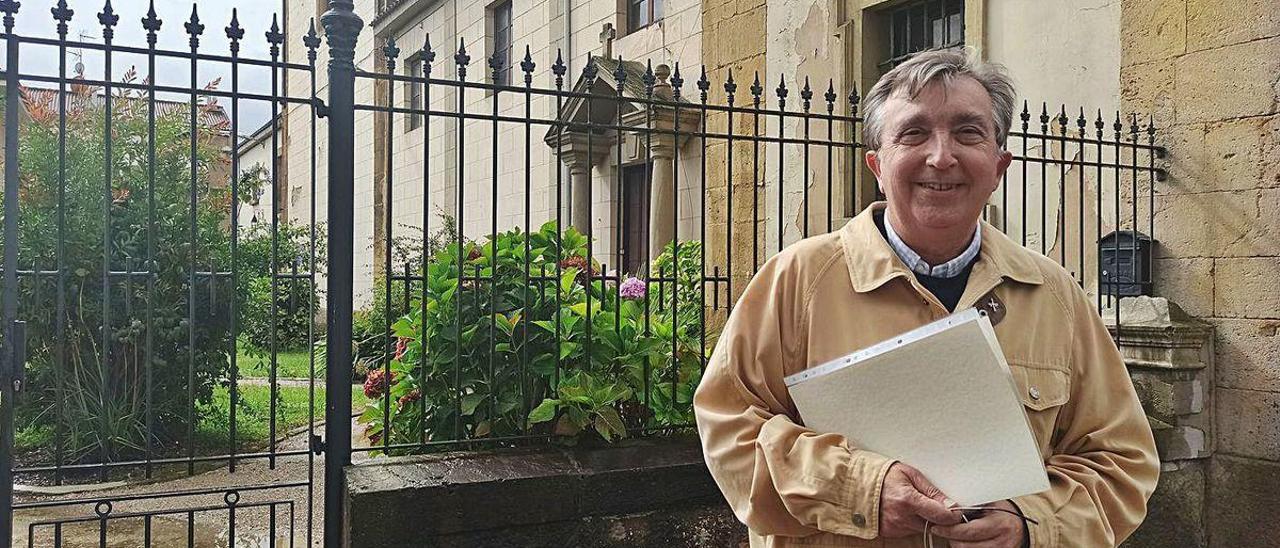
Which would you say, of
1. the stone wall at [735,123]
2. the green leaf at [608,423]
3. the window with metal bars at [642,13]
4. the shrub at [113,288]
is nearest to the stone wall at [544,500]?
the green leaf at [608,423]

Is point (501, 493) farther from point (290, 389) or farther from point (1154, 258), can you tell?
point (290, 389)

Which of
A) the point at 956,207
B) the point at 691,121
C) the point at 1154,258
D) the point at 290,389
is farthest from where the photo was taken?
the point at 290,389

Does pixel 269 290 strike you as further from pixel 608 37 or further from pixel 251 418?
pixel 608 37

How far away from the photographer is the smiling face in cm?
175

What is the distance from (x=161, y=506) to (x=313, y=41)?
3.95 m

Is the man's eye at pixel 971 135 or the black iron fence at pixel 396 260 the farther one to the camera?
the black iron fence at pixel 396 260

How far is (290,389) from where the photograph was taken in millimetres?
11391

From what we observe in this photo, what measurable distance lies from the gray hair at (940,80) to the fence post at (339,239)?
85.0 inches

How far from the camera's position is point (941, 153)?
5.68 ft

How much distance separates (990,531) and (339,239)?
261 cm

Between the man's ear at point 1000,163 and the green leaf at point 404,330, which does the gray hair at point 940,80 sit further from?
the green leaf at point 404,330

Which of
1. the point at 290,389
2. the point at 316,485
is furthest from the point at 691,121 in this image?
the point at 290,389

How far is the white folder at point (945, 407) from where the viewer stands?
148 centimetres

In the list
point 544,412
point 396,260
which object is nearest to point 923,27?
point 544,412
